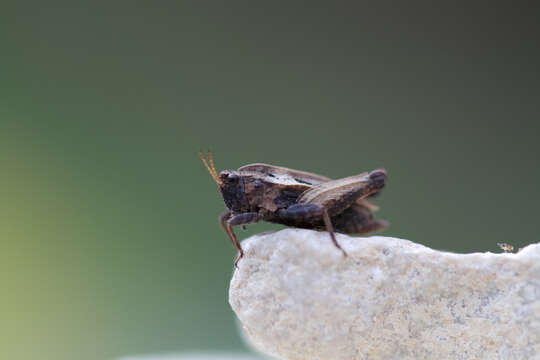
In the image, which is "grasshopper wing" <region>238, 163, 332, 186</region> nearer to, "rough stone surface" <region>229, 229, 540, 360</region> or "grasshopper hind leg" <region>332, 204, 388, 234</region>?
"grasshopper hind leg" <region>332, 204, 388, 234</region>

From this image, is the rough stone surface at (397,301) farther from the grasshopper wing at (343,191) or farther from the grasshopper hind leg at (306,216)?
the grasshopper wing at (343,191)

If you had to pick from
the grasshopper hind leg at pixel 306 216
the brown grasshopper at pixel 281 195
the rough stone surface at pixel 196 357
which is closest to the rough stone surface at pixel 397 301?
the grasshopper hind leg at pixel 306 216

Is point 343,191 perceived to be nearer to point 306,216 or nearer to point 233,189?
point 306,216

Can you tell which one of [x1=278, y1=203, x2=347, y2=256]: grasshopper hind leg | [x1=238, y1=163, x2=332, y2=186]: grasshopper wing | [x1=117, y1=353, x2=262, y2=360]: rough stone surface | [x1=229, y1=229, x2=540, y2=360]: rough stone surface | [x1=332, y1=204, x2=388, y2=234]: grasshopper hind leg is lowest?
[x1=117, y1=353, x2=262, y2=360]: rough stone surface

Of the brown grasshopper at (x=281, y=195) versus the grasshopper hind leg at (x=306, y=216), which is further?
the brown grasshopper at (x=281, y=195)

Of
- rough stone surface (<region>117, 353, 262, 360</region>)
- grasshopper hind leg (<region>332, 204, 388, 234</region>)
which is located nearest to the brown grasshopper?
grasshopper hind leg (<region>332, 204, 388, 234</region>)

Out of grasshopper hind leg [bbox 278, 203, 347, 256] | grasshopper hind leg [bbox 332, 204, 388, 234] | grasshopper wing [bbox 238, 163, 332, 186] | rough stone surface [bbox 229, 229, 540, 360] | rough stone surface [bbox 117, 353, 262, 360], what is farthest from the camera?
rough stone surface [bbox 117, 353, 262, 360]

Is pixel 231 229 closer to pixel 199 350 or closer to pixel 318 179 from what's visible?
pixel 318 179

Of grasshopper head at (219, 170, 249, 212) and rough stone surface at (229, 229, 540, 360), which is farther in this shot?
grasshopper head at (219, 170, 249, 212)
